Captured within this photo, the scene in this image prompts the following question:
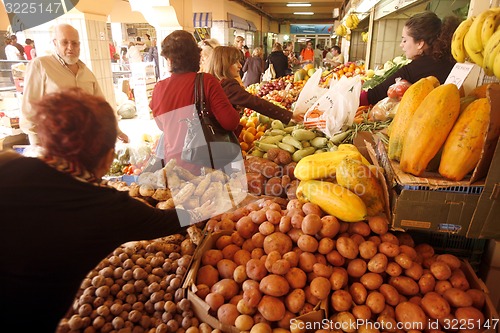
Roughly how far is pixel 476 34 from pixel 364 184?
885 millimetres

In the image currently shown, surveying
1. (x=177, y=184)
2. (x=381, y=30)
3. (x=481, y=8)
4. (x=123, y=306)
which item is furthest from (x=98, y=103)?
(x=381, y=30)

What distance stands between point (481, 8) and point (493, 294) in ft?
5.12

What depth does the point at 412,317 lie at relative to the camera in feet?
4.64

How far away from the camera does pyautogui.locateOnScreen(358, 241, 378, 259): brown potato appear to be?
5.10 ft

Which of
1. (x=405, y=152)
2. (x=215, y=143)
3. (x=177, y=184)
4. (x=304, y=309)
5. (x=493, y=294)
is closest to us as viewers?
(x=304, y=309)


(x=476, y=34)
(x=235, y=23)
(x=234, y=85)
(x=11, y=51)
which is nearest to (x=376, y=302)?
(x=476, y=34)

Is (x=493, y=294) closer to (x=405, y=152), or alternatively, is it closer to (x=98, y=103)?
(x=405, y=152)

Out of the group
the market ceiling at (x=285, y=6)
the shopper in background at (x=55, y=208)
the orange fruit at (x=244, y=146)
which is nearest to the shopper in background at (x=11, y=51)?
the orange fruit at (x=244, y=146)

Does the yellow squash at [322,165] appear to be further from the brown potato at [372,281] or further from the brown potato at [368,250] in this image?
the brown potato at [372,281]

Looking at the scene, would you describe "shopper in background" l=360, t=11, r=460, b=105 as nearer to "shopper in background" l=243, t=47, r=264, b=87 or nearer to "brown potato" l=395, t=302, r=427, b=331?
"brown potato" l=395, t=302, r=427, b=331

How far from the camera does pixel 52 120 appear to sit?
→ 99 centimetres

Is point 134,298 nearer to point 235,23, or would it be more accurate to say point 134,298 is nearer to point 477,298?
point 477,298

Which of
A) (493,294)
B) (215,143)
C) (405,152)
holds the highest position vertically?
(405,152)

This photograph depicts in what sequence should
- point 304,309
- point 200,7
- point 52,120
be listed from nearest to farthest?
point 52,120
point 304,309
point 200,7
